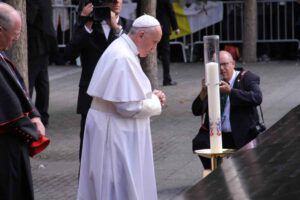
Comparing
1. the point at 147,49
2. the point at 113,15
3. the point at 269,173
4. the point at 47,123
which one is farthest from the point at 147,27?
the point at 47,123

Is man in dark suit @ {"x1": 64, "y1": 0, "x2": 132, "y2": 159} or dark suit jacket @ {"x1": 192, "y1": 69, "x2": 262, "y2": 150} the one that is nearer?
dark suit jacket @ {"x1": 192, "y1": 69, "x2": 262, "y2": 150}

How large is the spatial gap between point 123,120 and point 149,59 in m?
7.39

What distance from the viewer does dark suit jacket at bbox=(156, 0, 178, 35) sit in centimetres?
1750

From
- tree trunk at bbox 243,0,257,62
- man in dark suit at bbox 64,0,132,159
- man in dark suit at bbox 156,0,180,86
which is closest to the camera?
man in dark suit at bbox 64,0,132,159

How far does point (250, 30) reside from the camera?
2092 centimetres

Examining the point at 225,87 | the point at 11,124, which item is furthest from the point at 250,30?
the point at 11,124

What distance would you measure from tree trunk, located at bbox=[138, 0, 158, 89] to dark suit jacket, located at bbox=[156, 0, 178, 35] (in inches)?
136

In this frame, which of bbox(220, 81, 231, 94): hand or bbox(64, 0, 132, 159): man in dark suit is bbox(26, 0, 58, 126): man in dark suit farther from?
bbox(220, 81, 231, 94): hand

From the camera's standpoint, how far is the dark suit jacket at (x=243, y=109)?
805cm

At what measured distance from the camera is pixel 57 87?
17375mm

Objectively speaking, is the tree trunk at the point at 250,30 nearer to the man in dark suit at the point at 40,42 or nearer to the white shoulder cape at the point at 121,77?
the man in dark suit at the point at 40,42

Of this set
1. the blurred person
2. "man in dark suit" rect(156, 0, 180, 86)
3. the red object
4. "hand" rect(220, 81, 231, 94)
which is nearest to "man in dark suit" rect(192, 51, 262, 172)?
"hand" rect(220, 81, 231, 94)

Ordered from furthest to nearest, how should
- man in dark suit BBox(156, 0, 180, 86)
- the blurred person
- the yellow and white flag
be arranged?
the yellow and white flag, man in dark suit BBox(156, 0, 180, 86), the blurred person

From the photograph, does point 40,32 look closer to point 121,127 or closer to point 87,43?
point 87,43
